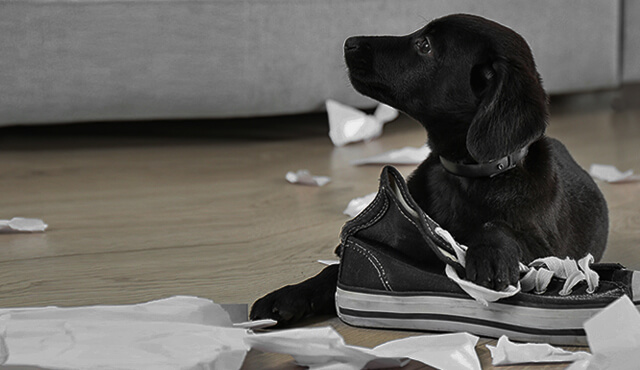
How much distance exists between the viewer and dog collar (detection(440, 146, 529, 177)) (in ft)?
4.60

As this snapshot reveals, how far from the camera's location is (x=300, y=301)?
4.28 feet

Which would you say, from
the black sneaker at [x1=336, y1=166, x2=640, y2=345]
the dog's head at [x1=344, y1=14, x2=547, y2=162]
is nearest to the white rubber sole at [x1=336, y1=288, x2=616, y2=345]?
the black sneaker at [x1=336, y1=166, x2=640, y2=345]

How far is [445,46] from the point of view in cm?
147

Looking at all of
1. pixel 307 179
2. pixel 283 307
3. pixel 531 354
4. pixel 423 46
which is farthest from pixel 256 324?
pixel 307 179

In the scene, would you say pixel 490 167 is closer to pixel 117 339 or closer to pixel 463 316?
pixel 463 316

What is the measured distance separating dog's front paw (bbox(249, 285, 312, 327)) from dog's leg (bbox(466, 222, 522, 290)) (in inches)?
10.3

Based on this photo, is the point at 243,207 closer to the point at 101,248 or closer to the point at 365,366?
the point at 101,248

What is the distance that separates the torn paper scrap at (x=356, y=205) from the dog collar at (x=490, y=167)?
0.58 meters

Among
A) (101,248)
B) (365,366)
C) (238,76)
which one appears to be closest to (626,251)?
(365,366)

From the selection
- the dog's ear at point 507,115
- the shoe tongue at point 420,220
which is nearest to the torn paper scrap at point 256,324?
the shoe tongue at point 420,220

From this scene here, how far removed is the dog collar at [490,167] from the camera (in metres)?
1.40

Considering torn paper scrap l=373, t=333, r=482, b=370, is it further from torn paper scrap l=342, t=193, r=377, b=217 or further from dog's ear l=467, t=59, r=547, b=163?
torn paper scrap l=342, t=193, r=377, b=217

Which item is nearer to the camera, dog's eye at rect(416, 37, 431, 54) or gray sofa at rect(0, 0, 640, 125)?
dog's eye at rect(416, 37, 431, 54)

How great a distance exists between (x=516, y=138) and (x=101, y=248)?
887mm
